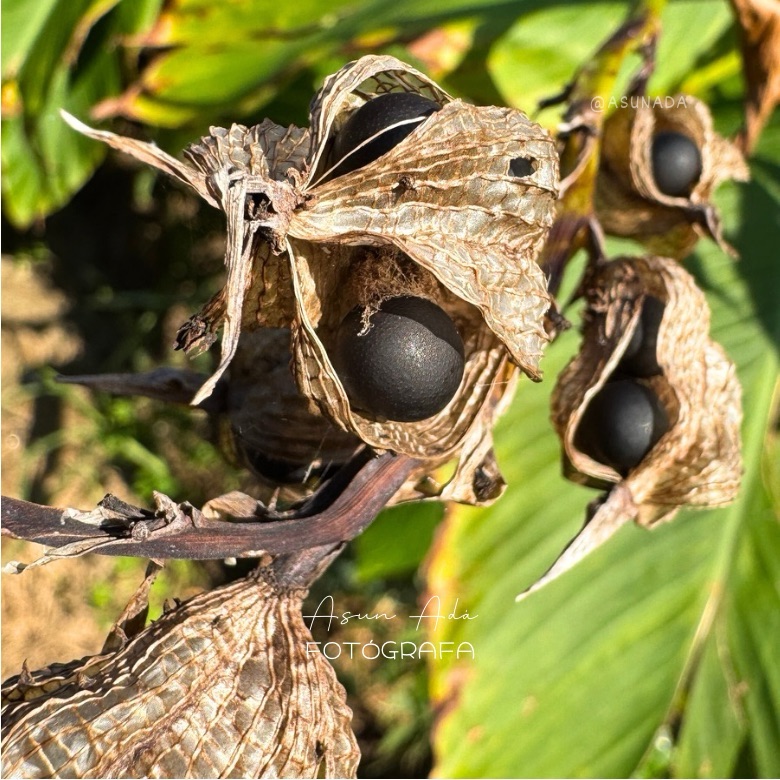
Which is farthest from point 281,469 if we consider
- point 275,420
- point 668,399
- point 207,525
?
point 668,399

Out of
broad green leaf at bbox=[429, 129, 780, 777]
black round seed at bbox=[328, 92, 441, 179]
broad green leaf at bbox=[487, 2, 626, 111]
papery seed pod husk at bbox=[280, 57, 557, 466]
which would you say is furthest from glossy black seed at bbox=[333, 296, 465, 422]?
broad green leaf at bbox=[487, 2, 626, 111]

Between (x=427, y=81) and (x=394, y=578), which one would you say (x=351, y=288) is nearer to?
(x=427, y=81)

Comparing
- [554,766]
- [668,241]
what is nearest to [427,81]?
[668,241]

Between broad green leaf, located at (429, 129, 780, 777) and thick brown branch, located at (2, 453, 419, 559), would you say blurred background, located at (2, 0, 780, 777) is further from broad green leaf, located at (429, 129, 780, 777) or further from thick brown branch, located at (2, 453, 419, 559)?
thick brown branch, located at (2, 453, 419, 559)

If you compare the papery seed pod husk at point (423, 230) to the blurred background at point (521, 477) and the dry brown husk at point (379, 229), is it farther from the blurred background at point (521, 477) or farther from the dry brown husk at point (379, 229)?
the blurred background at point (521, 477)

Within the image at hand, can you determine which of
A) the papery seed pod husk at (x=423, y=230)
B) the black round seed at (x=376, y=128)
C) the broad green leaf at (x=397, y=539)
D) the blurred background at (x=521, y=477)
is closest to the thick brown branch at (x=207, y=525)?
the papery seed pod husk at (x=423, y=230)
